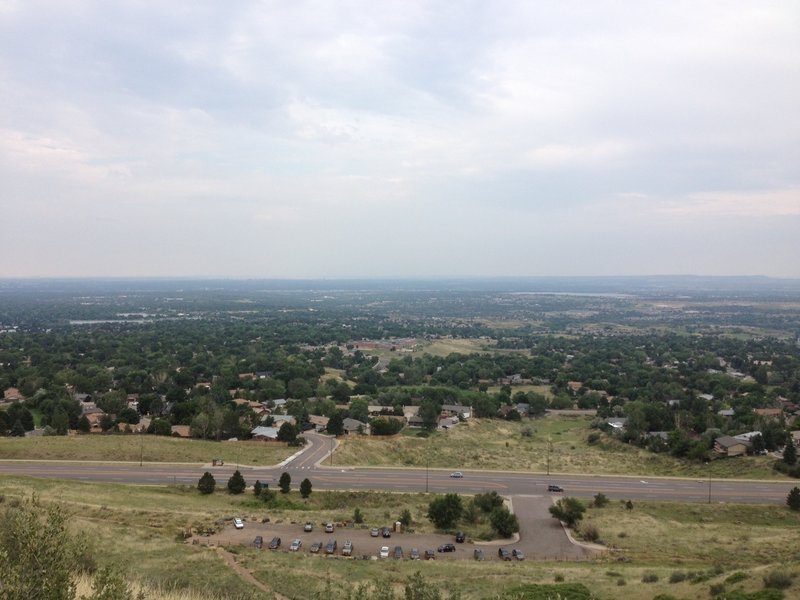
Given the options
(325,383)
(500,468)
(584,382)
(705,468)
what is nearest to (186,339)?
(325,383)

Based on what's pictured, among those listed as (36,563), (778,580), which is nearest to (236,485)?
(36,563)

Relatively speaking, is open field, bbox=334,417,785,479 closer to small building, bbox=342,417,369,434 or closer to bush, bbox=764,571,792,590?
small building, bbox=342,417,369,434

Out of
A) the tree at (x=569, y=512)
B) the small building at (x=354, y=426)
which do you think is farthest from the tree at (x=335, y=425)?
the tree at (x=569, y=512)

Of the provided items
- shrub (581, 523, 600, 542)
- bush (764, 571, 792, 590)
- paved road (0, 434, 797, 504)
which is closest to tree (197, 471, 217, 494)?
paved road (0, 434, 797, 504)

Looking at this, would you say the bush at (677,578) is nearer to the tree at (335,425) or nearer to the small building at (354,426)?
the tree at (335,425)

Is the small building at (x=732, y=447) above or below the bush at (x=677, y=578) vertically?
below

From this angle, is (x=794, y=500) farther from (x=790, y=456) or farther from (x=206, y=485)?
(x=206, y=485)
